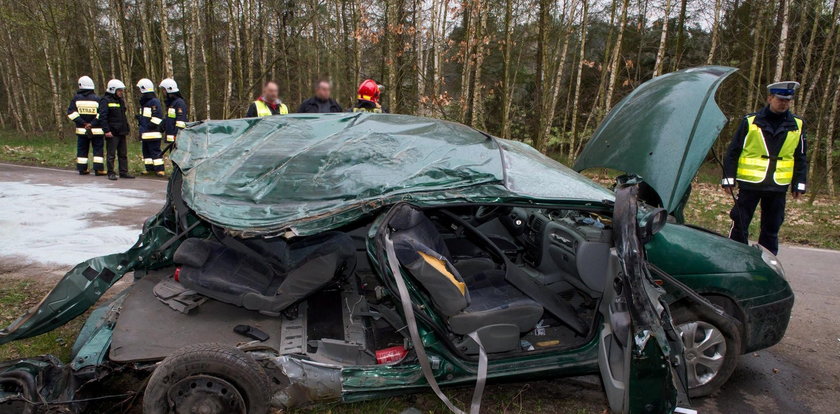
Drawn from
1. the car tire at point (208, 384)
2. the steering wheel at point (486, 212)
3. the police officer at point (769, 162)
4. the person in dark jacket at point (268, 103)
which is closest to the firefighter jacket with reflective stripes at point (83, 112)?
the person in dark jacket at point (268, 103)

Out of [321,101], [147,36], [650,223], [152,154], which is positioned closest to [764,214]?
[650,223]

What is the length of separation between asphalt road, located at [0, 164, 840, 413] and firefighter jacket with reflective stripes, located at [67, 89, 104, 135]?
0.96 meters

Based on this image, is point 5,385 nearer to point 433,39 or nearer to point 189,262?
point 189,262

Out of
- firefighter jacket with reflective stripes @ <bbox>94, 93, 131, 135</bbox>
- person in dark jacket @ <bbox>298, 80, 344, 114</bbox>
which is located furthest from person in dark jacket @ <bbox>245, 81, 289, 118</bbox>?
firefighter jacket with reflective stripes @ <bbox>94, 93, 131, 135</bbox>

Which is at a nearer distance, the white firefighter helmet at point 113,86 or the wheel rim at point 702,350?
the wheel rim at point 702,350

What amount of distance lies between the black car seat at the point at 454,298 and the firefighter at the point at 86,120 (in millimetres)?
9548

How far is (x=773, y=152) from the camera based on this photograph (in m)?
5.07

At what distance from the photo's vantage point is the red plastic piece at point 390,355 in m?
2.66

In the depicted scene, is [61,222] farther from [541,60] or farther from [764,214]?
[541,60]

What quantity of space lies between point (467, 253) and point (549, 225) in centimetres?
62

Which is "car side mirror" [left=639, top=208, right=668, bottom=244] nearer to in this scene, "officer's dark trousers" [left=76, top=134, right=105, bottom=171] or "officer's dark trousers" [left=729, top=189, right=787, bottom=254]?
"officer's dark trousers" [left=729, top=189, right=787, bottom=254]

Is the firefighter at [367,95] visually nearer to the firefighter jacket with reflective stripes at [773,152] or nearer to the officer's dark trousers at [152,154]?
the firefighter jacket with reflective stripes at [773,152]

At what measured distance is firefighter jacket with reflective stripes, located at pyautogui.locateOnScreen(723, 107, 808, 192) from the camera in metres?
5.05

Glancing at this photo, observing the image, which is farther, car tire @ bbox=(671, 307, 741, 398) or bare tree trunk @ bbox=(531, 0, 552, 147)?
bare tree trunk @ bbox=(531, 0, 552, 147)
